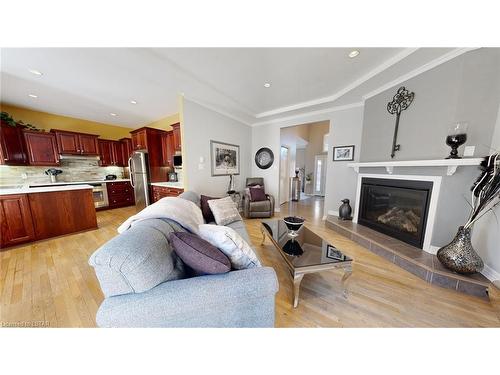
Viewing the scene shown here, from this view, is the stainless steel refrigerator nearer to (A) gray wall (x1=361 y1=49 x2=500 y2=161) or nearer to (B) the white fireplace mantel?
(B) the white fireplace mantel

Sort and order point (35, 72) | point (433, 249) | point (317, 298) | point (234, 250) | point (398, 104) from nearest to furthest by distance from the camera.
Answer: point (234, 250), point (317, 298), point (433, 249), point (35, 72), point (398, 104)

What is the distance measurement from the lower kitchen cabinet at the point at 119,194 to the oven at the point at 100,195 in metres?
0.09

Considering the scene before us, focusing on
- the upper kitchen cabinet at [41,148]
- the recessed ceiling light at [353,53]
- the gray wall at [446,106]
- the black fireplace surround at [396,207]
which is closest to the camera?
the gray wall at [446,106]

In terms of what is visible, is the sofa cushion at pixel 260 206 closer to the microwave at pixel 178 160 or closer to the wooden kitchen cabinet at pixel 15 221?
the microwave at pixel 178 160

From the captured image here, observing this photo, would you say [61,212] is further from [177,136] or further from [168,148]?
[177,136]

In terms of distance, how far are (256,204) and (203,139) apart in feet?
5.71

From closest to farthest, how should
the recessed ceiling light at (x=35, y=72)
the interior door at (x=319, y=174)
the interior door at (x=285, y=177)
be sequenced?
1. the recessed ceiling light at (x=35, y=72)
2. the interior door at (x=285, y=177)
3. the interior door at (x=319, y=174)

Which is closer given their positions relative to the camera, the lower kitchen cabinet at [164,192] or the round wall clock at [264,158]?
the lower kitchen cabinet at [164,192]

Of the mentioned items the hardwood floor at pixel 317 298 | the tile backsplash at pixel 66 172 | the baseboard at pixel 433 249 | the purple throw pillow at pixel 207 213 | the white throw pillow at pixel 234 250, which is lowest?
the hardwood floor at pixel 317 298

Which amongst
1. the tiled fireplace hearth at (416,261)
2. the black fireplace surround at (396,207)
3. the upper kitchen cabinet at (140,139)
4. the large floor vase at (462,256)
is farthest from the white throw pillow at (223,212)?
the upper kitchen cabinet at (140,139)

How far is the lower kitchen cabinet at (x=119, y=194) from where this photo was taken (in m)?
4.26

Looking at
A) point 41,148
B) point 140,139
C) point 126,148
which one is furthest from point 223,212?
point 41,148

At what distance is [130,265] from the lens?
2.14ft
